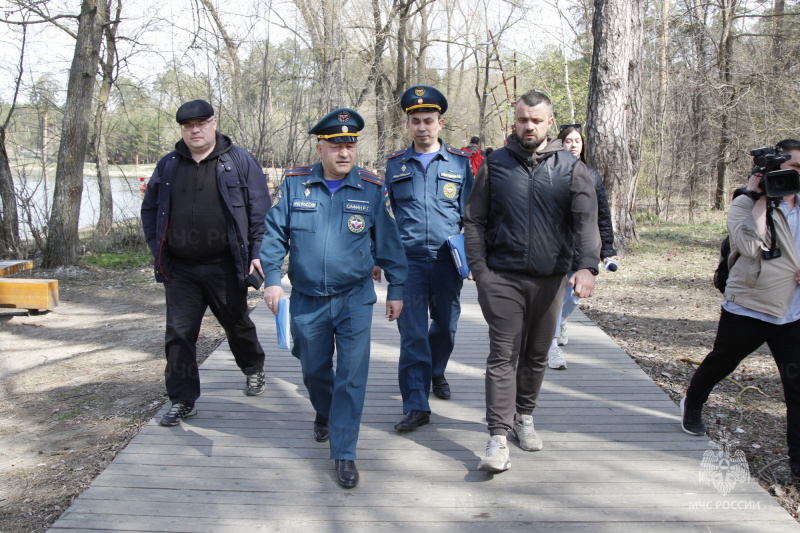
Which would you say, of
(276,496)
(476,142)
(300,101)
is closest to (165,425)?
(276,496)

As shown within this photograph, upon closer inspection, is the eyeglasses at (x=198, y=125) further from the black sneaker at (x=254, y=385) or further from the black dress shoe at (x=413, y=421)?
the black dress shoe at (x=413, y=421)

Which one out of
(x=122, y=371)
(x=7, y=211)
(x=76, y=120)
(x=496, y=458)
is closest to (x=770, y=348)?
(x=496, y=458)

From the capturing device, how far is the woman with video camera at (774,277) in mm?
3379

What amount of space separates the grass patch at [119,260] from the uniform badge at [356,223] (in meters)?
9.50

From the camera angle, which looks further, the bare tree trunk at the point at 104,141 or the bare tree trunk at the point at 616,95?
the bare tree trunk at the point at 104,141

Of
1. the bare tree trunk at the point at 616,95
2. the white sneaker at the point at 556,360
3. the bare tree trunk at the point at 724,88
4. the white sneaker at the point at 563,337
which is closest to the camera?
the white sneaker at the point at 556,360

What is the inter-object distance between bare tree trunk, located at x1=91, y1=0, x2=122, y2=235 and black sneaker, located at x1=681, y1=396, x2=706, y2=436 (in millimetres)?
12536

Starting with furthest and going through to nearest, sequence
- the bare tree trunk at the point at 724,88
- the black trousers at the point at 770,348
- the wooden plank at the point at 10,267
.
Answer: the bare tree trunk at the point at 724,88 → the wooden plank at the point at 10,267 → the black trousers at the point at 770,348

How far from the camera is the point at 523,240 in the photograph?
3514 mm

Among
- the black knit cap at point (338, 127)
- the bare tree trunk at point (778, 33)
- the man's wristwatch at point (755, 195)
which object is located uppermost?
the bare tree trunk at point (778, 33)

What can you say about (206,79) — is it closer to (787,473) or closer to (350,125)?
(350,125)

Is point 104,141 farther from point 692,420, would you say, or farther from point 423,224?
point 692,420

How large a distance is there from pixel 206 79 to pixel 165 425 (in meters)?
8.07

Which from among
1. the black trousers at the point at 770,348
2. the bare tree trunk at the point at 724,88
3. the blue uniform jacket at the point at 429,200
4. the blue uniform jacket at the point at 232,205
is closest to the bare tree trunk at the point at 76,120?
the blue uniform jacket at the point at 232,205
